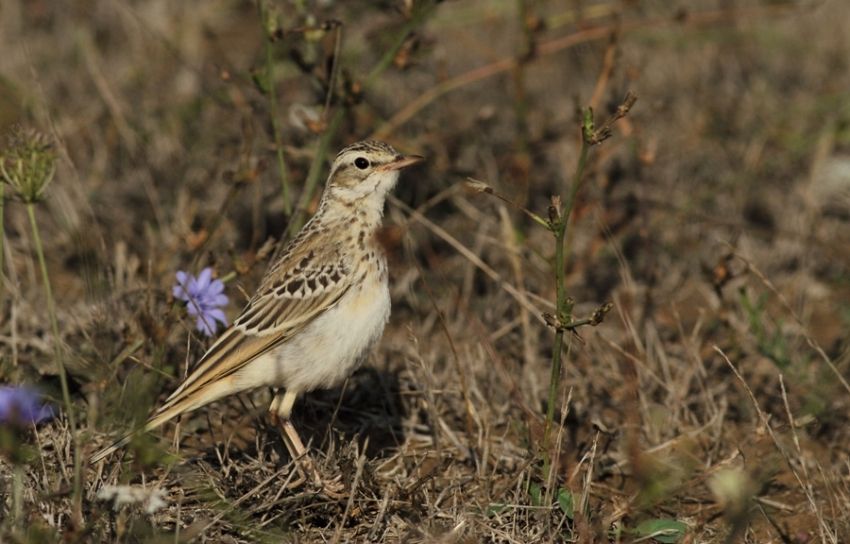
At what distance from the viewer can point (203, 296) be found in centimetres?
558

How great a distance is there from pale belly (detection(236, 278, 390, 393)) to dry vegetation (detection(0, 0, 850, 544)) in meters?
0.23

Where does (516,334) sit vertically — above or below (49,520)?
below

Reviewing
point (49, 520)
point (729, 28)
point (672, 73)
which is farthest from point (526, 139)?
point (49, 520)

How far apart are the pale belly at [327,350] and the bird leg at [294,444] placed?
0.12m

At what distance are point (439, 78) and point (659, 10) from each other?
2865 millimetres

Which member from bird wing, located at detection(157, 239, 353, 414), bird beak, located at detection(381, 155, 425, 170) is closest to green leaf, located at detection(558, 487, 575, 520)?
bird wing, located at detection(157, 239, 353, 414)

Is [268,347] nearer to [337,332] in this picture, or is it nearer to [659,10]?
[337,332]

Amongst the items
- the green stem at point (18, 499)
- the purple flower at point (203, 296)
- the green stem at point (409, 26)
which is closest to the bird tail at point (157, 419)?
the green stem at point (18, 499)

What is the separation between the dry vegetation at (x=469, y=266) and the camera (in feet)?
16.6

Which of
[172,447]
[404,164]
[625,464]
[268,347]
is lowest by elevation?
[625,464]

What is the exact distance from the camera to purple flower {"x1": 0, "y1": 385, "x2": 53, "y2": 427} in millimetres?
4902

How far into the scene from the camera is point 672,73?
916 cm

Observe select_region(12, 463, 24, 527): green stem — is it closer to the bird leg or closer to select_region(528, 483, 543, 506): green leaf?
the bird leg

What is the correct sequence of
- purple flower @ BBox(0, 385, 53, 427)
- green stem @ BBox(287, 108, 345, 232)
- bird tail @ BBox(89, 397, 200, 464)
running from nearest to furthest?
bird tail @ BBox(89, 397, 200, 464) → purple flower @ BBox(0, 385, 53, 427) → green stem @ BBox(287, 108, 345, 232)
